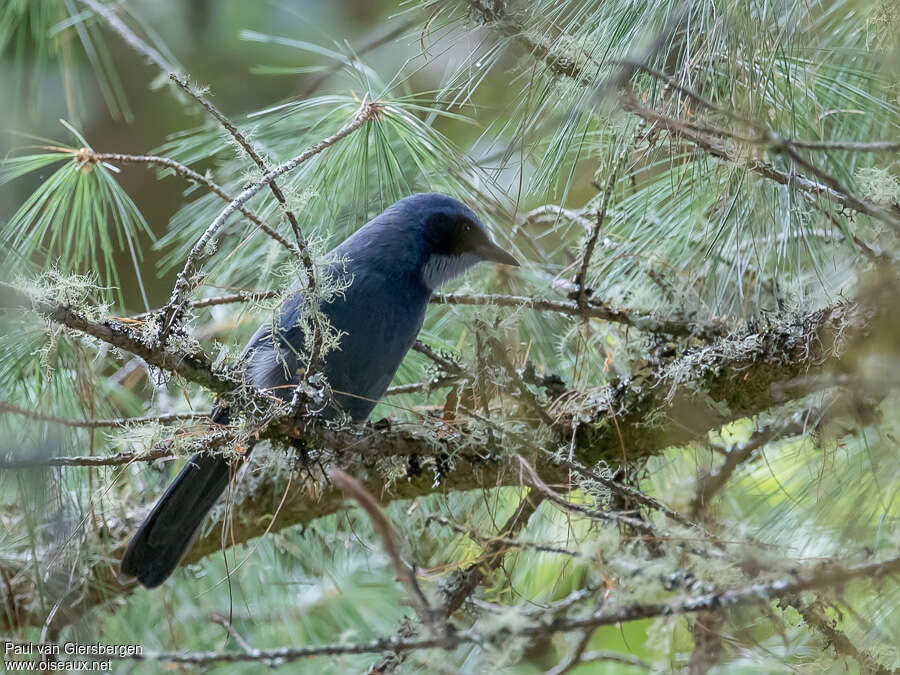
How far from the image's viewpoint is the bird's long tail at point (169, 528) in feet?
8.21

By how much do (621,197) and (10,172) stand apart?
1738 mm

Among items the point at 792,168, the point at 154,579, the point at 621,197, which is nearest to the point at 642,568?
the point at 792,168

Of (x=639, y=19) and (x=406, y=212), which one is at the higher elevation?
(x=406, y=212)

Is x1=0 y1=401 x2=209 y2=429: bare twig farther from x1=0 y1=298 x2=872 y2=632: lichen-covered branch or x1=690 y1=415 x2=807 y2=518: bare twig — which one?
x1=690 y1=415 x2=807 y2=518: bare twig

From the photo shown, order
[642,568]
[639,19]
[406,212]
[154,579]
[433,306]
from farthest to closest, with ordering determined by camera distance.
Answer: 1. [433,306]
2. [406,212]
3. [154,579]
4. [639,19]
5. [642,568]

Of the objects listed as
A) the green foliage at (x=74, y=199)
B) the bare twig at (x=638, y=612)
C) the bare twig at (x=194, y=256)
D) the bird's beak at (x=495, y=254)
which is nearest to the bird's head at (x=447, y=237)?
the bird's beak at (x=495, y=254)

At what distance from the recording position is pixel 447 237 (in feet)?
9.11

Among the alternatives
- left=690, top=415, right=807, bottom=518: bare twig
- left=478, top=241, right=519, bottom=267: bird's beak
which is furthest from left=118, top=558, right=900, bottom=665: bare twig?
left=478, top=241, right=519, bottom=267: bird's beak

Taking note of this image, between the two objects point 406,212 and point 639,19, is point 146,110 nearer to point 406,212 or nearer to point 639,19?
point 406,212

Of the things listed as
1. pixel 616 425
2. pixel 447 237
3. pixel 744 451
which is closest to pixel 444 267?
pixel 447 237

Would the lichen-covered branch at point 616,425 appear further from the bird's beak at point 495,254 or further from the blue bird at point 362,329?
the bird's beak at point 495,254

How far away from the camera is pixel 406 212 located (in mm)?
2693

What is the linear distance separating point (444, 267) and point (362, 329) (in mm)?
415

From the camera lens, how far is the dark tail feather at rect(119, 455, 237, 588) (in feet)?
8.21
